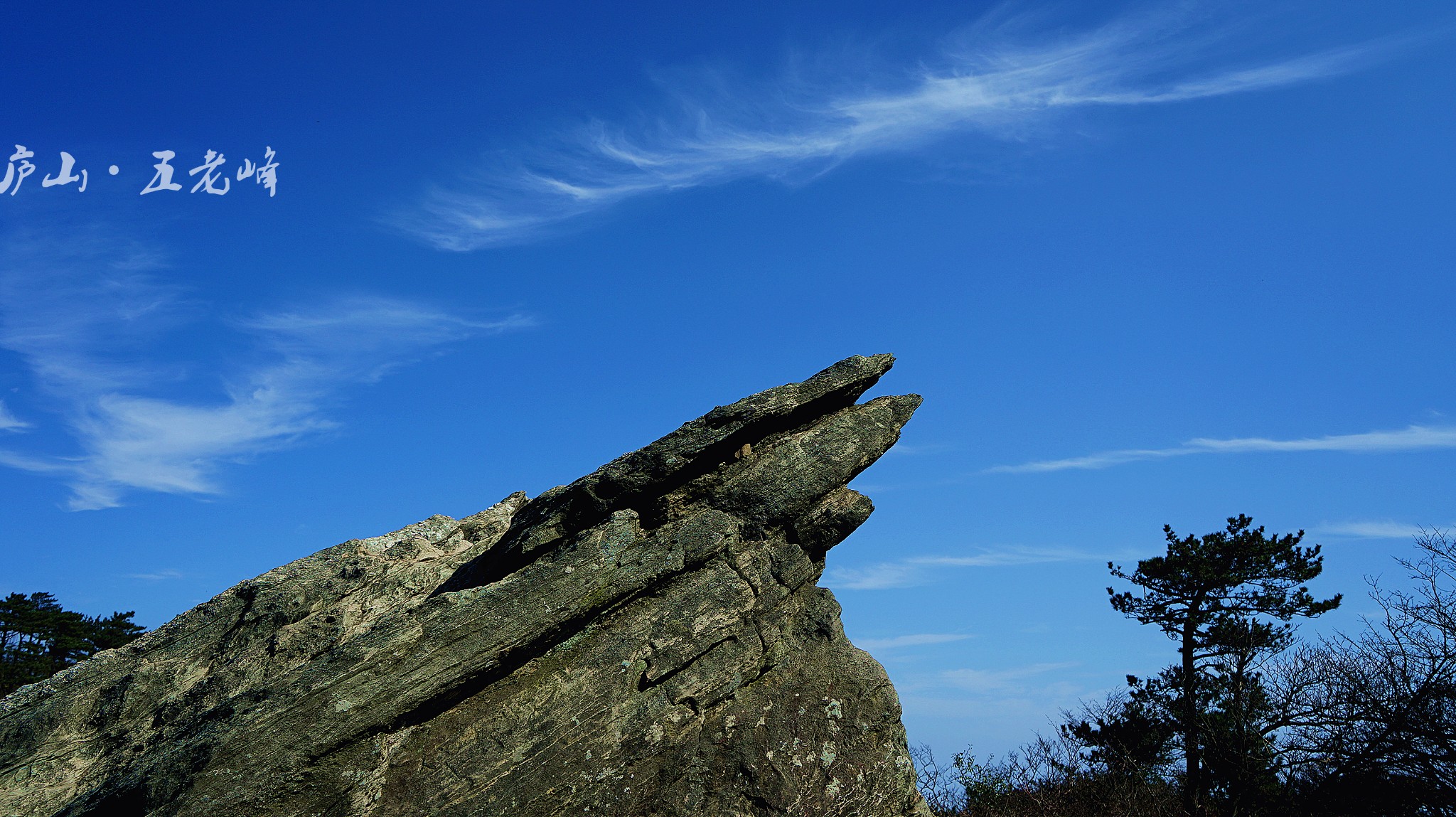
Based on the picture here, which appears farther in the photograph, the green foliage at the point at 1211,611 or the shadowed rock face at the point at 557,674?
the green foliage at the point at 1211,611

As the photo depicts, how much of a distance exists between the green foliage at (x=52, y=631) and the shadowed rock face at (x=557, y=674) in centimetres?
4088

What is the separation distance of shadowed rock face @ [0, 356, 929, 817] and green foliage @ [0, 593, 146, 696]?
134 feet

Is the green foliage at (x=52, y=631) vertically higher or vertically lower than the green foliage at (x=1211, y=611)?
higher

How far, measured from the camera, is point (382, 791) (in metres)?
12.6

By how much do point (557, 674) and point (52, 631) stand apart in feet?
171

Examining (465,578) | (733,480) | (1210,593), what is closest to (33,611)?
(465,578)

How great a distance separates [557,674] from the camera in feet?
45.1

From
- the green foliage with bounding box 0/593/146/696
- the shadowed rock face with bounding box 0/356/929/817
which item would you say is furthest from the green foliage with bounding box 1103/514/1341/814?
the green foliage with bounding box 0/593/146/696

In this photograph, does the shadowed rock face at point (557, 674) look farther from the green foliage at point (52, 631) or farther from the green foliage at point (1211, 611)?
the green foliage at point (52, 631)

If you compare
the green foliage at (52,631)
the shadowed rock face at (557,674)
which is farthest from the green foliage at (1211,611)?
the green foliage at (52,631)

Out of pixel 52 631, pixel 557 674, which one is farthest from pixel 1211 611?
pixel 52 631

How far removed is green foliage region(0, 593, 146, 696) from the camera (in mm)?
50125

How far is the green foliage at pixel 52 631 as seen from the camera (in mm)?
50125

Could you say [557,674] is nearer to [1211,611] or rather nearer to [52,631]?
[1211,611]
